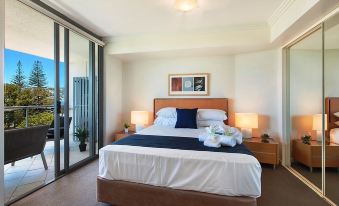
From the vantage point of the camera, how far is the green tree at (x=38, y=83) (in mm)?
2623

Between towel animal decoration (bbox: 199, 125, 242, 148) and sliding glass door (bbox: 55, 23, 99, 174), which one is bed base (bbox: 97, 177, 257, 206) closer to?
towel animal decoration (bbox: 199, 125, 242, 148)

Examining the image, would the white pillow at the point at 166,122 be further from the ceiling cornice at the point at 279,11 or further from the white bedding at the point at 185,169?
the ceiling cornice at the point at 279,11

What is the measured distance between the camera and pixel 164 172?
1.84 metres

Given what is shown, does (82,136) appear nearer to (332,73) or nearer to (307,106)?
(307,106)

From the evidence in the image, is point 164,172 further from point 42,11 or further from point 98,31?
point 98,31

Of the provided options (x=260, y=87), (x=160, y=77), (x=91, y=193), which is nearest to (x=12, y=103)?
(x=91, y=193)

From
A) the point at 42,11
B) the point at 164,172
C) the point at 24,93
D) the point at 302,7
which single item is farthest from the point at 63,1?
the point at 302,7

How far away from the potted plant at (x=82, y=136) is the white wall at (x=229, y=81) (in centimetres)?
110

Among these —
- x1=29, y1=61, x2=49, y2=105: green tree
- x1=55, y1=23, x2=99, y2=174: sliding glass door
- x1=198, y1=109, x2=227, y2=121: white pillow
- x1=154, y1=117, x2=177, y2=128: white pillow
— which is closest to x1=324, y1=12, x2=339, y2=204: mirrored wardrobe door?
x1=198, y1=109, x2=227, y2=121: white pillow

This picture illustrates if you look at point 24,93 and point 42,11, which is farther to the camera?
point 24,93

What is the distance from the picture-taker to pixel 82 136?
354 centimetres

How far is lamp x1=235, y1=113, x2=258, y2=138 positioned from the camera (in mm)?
3318

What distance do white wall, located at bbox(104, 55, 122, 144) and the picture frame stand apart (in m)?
1.24

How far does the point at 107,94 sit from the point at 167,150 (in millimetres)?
2409
